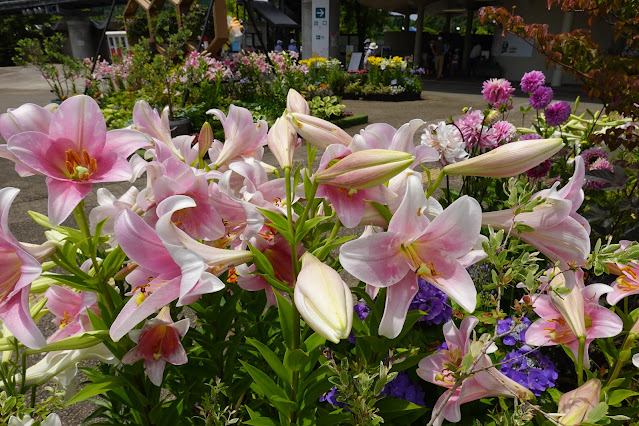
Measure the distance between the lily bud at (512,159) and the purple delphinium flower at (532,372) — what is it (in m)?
0.70

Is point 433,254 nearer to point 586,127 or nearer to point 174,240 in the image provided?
point 174,240

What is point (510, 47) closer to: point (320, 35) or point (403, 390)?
point (320, 35)

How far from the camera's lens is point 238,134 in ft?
3.07

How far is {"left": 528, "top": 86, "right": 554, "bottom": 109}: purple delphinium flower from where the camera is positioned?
282cm

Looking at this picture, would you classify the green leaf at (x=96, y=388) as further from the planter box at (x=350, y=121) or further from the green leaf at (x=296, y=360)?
the planter box at (x=350, y=121)

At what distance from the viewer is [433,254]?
0.71 meters

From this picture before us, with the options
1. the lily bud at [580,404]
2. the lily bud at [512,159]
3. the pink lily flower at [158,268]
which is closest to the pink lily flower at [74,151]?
the pink lily flower at [158,268]

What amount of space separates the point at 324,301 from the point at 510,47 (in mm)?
20352

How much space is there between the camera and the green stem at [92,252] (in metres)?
0.74

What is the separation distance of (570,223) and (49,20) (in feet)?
127

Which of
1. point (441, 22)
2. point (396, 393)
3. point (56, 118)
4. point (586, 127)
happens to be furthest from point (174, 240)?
point (441, 22)

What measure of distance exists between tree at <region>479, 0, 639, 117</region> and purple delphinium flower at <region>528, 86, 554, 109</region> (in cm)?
34

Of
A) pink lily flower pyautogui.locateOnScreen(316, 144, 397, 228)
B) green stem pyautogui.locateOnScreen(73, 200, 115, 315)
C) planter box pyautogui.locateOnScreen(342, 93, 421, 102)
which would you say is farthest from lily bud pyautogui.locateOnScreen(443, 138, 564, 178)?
planter box pyautogui.locateOnScreen(342, 93, 421, 102)

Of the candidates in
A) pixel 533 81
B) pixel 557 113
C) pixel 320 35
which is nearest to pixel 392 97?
pixel 320 35
